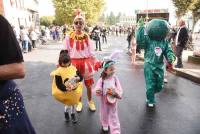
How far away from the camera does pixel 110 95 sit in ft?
15.5

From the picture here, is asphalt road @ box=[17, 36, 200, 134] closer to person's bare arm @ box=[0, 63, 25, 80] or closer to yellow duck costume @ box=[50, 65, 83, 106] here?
yellow duck costume @ box=[50, 65, 83, 106]

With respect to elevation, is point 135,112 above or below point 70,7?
below

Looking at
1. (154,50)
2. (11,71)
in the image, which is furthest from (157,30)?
(11,71)

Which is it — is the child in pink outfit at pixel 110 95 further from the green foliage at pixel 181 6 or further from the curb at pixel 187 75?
the green foliage at pixel 181 6

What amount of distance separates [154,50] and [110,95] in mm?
1843

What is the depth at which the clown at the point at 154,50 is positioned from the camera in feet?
20.1

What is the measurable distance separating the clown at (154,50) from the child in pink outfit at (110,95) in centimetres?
162

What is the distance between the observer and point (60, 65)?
5074mm

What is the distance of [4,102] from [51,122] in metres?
3.42

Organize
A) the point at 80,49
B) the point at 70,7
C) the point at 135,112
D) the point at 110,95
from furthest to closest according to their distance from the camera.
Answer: the point at 70,7
the point at 135,112
the point at 80,49
the point at 110,95

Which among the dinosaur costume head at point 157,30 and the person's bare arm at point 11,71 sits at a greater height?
the dinosaur costume head at point 157,30

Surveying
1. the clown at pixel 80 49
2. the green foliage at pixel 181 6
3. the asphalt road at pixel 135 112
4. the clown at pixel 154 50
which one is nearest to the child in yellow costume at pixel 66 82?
the asphalt road at pixel 135 112

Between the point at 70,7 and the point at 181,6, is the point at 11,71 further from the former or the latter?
the point at 70,7

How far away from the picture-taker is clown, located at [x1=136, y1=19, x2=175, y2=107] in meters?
6.12
